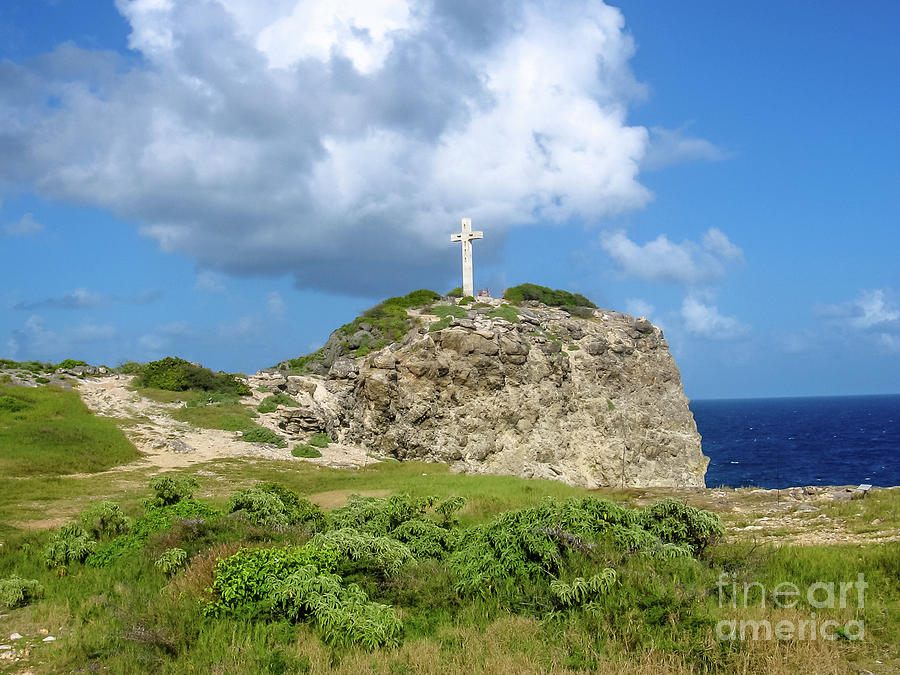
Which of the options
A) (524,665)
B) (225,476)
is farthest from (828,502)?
(225,476)

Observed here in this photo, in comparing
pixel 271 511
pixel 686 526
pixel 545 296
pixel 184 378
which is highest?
pixel 545 296

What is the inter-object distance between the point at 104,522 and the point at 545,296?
1731 inches

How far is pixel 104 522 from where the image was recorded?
14.4 metres

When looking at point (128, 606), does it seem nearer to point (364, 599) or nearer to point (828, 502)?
point (364, 599)

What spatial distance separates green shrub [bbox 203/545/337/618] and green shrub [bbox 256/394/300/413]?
30.1 metres

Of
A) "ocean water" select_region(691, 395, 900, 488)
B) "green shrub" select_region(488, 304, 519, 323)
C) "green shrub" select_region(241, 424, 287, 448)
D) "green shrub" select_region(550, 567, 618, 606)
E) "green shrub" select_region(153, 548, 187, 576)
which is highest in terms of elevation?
"green shrub" select_region(488, 304, 519, 323)

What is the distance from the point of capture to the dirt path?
96.4 ft

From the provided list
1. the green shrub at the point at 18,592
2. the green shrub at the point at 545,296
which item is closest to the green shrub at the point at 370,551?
the green shrub at the point at 18,592

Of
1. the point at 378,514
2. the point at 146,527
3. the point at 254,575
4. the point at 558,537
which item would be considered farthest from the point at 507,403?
the point at 254,575

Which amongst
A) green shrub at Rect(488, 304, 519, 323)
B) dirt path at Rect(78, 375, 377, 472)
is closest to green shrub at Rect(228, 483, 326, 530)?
dirt path at Rect(78, 375, 377, 472)

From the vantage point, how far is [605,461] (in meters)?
41.0

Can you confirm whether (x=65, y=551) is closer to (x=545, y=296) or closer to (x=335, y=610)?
(x=335, y=610)

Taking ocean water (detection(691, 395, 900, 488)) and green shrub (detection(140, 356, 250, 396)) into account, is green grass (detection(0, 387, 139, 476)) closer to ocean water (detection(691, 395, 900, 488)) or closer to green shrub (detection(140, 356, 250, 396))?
green shrub (detection(140, 356, 250, 396))

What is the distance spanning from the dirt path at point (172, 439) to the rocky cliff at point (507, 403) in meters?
3.45
